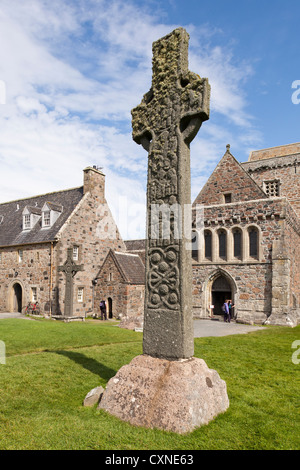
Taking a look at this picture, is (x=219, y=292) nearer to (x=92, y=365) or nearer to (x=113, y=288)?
(x=113, y=288)

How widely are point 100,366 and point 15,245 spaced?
21.0 metres

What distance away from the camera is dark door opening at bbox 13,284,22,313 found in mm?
26897

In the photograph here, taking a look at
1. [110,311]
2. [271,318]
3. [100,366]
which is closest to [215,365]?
[100,366]

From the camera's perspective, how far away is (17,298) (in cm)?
2720

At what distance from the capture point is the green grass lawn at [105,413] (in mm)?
4168

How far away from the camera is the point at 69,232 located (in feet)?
81.7

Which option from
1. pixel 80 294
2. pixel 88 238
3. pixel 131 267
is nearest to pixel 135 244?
pixel 88 238

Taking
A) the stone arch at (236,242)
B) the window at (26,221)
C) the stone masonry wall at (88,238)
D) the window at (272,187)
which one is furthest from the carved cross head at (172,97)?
the window at (272,187)

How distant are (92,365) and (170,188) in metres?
4.52

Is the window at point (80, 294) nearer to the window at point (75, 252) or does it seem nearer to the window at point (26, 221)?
the window at point (75, 252)

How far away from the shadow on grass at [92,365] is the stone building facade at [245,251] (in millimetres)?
13883

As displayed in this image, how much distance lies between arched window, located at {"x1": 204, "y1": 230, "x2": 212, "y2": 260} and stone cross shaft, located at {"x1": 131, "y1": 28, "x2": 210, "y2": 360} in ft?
56.8

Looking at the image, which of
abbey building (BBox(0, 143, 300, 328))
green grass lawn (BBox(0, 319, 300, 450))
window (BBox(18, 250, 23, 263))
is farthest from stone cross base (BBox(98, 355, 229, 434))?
window (BBox(18, 250, 23, 263))
